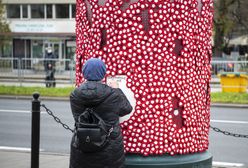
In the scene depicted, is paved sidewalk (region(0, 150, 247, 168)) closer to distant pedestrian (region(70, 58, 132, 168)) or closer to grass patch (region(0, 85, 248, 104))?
distant pedestrian (region(70, 58, 132, 168))

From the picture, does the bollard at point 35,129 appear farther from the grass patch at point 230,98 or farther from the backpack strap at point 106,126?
the grass patch at point 230,98

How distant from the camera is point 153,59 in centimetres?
656

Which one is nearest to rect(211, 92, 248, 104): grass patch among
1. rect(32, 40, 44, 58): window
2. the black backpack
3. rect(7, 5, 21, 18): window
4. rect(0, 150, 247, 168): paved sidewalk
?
rect(0, 150, 247, 168): paved sidewalk

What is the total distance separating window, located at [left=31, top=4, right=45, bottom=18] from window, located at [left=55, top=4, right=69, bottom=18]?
1429mm

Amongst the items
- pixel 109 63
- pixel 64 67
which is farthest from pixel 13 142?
pixel 64 67

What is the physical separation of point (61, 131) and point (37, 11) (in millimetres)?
41452

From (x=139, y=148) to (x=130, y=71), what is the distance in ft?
2.86

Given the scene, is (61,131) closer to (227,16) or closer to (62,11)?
(227,16)

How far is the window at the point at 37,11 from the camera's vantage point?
5428 cm

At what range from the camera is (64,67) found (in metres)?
28.2

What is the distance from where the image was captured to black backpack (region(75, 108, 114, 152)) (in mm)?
5297

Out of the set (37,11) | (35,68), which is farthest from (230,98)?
(37,11)

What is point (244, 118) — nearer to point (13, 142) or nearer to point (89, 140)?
point (13, 142)

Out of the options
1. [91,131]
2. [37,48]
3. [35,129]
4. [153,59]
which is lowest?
[35,129]
